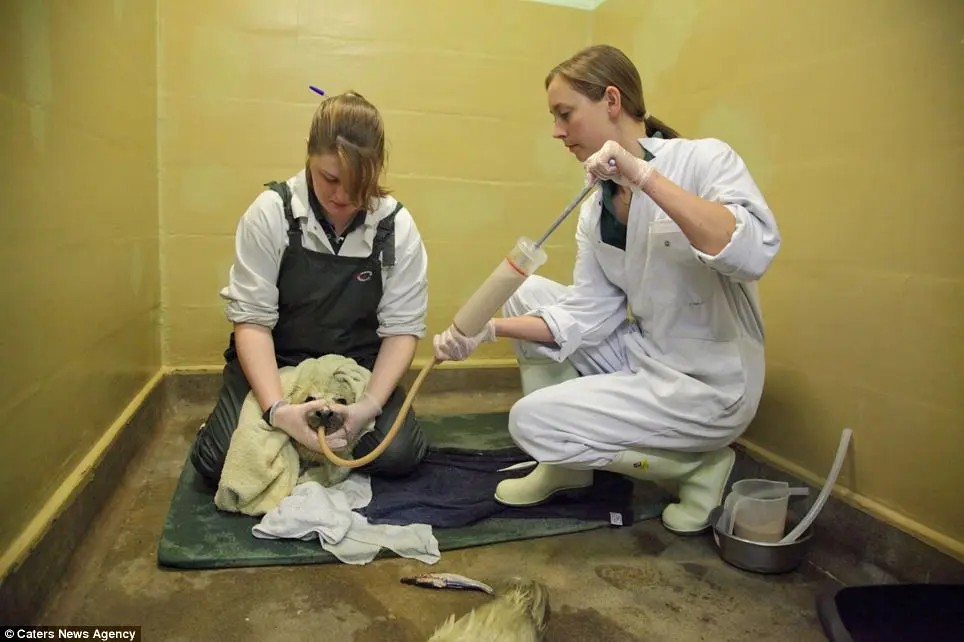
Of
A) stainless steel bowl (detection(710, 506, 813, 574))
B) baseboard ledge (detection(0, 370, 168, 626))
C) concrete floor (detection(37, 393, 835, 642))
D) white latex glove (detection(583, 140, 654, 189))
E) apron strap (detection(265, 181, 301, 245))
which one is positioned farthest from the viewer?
apron strap (detection(265, 181, 301, 245))

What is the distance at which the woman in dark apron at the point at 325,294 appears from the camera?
148 centimetres

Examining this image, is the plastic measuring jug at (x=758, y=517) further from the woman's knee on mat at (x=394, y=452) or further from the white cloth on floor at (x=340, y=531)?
the woman's knee on mat at (x=394, y=452)

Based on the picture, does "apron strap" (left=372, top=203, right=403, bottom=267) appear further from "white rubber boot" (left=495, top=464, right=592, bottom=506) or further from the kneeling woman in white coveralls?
"white rubber boot" (left=495, top=464, right=592, bottom=506)

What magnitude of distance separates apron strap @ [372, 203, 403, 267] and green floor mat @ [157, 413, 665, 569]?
66 cm

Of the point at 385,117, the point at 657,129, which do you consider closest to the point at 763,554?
the point at 657,129

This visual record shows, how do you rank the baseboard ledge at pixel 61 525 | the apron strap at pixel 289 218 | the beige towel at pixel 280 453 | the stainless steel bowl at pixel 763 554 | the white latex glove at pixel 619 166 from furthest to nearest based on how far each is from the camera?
the apron strap at pixel 289 218 → the beige towel at pixel 280 453 → the stainless steel bowl at pixel 763 554 → the white latex glove at pixel 619 166 → the baseboard ledge at pixel 61 525

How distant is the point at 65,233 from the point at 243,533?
0.72 meters

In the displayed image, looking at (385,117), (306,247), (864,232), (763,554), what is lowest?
(763,554)

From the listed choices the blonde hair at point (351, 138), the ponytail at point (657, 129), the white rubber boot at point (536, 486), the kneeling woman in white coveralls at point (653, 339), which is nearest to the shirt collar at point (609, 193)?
the kneeling woman in white coveralls at point (653, 339)

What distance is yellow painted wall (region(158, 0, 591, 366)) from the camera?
85.9 inches

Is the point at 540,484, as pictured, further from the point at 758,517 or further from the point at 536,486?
the point at 758,517

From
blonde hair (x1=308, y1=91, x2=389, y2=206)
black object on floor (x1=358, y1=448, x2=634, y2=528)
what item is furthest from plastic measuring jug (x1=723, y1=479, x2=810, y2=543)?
blonde hair (x1=308, y1=91, x2=389, y2=206)

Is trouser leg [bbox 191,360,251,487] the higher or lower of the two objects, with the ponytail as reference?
lower

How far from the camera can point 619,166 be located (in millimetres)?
1268
